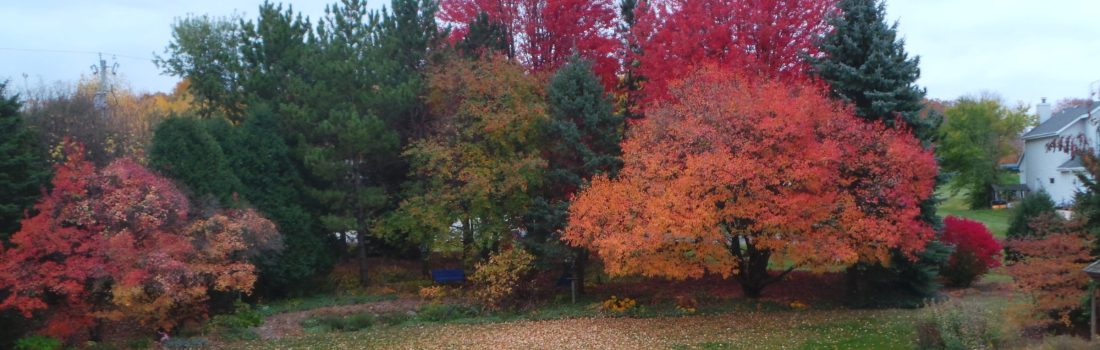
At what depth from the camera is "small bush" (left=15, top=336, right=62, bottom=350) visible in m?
19.7

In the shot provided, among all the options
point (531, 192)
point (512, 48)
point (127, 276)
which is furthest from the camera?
point (512, 48)

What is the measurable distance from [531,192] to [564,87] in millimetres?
4008

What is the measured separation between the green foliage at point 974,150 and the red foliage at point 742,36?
32296mm

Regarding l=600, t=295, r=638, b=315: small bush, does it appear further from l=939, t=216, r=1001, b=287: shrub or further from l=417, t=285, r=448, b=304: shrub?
l=939, t=216, r=1001, b=287: shrub

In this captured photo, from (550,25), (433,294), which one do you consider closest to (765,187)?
(433,294)

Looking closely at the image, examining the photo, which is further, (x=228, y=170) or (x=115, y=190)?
(x=228, y=170)

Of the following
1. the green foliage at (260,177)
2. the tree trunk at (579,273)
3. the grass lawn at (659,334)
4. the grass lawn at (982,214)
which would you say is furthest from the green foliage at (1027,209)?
the green foliage at (260,177)

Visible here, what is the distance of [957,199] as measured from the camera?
63.7 metres

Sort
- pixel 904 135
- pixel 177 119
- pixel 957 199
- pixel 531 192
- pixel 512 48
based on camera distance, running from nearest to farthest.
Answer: pixel 904 135 → pixel 177 119 → pixel 531 192 → pixel 512 48 → pixel 957 199

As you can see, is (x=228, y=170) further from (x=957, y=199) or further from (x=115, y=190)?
(x=957, y=199)

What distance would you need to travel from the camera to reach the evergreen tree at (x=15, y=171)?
2020 centimetres

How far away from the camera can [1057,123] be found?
4600cm

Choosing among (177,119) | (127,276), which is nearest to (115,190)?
(127,276)

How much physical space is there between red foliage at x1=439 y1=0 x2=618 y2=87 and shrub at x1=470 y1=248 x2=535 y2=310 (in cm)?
960
